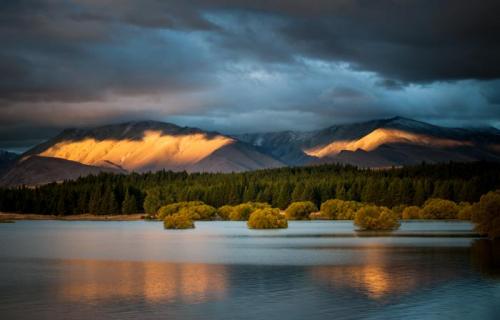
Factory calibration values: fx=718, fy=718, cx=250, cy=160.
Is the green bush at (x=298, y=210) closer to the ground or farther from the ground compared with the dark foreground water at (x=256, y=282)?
farther from the ground

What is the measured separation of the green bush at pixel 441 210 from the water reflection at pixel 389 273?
10321 cm

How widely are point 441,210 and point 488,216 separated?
8347 centimetres

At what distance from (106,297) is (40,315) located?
672cm

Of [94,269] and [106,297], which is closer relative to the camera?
[106,297]

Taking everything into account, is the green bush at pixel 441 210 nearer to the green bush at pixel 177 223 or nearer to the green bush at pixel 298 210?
the green bush at pixel 298 210

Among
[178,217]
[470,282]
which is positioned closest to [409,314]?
[470,282]

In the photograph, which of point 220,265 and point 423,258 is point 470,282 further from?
point 220,265

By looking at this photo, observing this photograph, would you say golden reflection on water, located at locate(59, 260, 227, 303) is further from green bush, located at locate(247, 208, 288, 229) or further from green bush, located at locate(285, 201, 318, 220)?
green bush, located at locate(285, 201, 318, 220)

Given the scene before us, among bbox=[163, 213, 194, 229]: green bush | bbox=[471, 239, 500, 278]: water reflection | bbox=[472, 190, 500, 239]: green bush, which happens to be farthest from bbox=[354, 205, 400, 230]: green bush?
bbox=[163, 213, 194, 229]: green bush

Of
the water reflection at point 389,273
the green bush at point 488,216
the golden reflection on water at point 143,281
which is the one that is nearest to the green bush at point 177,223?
the green bush at point 488,216

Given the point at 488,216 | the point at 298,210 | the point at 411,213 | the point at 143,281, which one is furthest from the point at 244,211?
the point at 143,281

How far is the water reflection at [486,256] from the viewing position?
201ft

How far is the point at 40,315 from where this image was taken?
41.8 meters

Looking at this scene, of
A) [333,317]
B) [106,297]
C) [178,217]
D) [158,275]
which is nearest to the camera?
[333,317]
